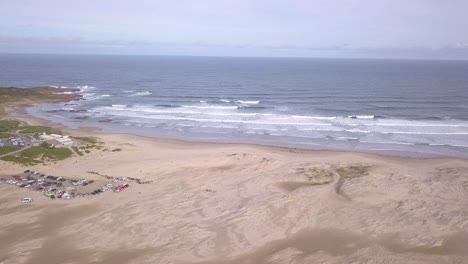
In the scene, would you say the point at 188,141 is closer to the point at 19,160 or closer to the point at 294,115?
the point at 19,160

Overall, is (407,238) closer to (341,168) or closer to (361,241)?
(361,241)

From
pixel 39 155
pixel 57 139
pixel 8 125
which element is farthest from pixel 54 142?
pixel 8 125

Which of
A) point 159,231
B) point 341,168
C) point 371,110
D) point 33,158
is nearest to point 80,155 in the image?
point 33,158

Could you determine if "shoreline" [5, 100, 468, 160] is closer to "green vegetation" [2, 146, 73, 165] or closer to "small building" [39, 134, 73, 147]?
"small building" [39, 134, 73, 147]

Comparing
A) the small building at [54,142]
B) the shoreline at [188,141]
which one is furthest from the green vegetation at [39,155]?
the shoreline at [188,141]

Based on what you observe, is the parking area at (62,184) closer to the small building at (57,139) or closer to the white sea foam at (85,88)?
the small building at (57,139)

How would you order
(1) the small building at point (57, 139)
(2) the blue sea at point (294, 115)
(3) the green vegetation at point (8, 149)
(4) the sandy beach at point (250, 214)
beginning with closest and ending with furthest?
1. (4) the sandy beach at point (250, 214)
2. (3) the green vegetation at point (8, 149)
3. (1) the small building at point (57, 139)
4. (2) the blue sea at point (294, 115)
